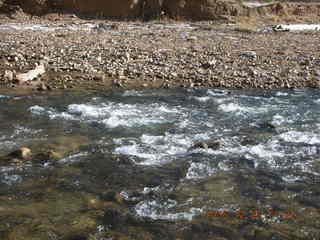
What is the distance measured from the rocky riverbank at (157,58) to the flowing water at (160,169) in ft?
5.71

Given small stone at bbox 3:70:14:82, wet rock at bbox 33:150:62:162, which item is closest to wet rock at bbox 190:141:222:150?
wet rock at bbox 33:150:62:162

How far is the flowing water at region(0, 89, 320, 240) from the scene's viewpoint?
→ 628 centimetres

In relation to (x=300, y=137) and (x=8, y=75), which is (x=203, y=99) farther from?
(x=8, y=75)

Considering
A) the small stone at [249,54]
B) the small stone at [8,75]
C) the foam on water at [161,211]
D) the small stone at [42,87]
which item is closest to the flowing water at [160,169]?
the foam on water at [161,211]

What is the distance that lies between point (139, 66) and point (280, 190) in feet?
28.7

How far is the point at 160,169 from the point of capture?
8094 millimetres

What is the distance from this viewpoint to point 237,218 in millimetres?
6465

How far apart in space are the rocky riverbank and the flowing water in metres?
1.74

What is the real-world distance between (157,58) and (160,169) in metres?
8.87

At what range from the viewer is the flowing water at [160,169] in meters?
6.28

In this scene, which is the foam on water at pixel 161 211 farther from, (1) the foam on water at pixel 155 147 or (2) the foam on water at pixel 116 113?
(2) the foam on water at pixel 116 113

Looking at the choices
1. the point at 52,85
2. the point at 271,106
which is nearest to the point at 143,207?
the point at 271,106

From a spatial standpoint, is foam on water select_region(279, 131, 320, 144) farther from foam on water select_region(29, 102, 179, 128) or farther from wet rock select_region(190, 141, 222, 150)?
foam on water select_region(29, 102, 179, 128)

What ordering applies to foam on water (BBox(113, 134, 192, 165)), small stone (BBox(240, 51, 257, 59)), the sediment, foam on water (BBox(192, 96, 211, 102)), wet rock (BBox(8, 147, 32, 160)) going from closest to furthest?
1. wet rock (BBox(8, 147, 32, 160))
2. foam on water (BBox(113, 134, 192, 165))
3. foam on water (BBox(192, 96, 211, 102))
4. the sediment
5. small stone (BBox(240, 51, 257, 59))
